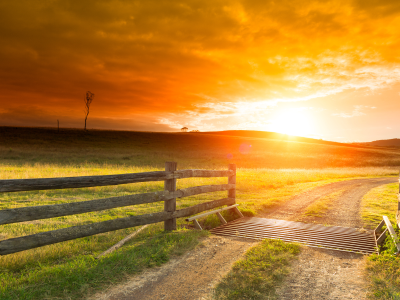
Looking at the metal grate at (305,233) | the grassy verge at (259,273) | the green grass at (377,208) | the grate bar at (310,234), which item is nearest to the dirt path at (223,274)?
the grassy verge at (259,273)

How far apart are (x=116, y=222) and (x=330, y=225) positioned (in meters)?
6.96

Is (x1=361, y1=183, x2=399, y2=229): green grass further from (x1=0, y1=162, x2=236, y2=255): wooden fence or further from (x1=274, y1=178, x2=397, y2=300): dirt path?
(x1=0, y1=162, x2=236, y2=255): wooden fence

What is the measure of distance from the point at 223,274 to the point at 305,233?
3994mm

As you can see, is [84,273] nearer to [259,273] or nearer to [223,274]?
[223,274]

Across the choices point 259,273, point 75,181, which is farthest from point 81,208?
point 259,273

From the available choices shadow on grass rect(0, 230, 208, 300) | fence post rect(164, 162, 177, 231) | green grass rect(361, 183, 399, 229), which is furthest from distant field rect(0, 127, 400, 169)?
shadow on grass rect(0, 230, 208, 300)

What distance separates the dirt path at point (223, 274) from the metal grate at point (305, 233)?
2.02 feet

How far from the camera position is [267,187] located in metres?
19.2

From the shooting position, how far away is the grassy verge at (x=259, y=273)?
4.51 m

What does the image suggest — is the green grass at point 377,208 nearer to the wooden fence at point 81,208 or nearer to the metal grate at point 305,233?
the metal grate at point 305,233

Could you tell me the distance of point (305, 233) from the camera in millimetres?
8133

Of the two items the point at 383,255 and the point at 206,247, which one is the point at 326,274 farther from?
the point at 206,247

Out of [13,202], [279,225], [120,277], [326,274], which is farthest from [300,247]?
[13,202]

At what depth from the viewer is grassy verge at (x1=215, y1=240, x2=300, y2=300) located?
4.51 meters
